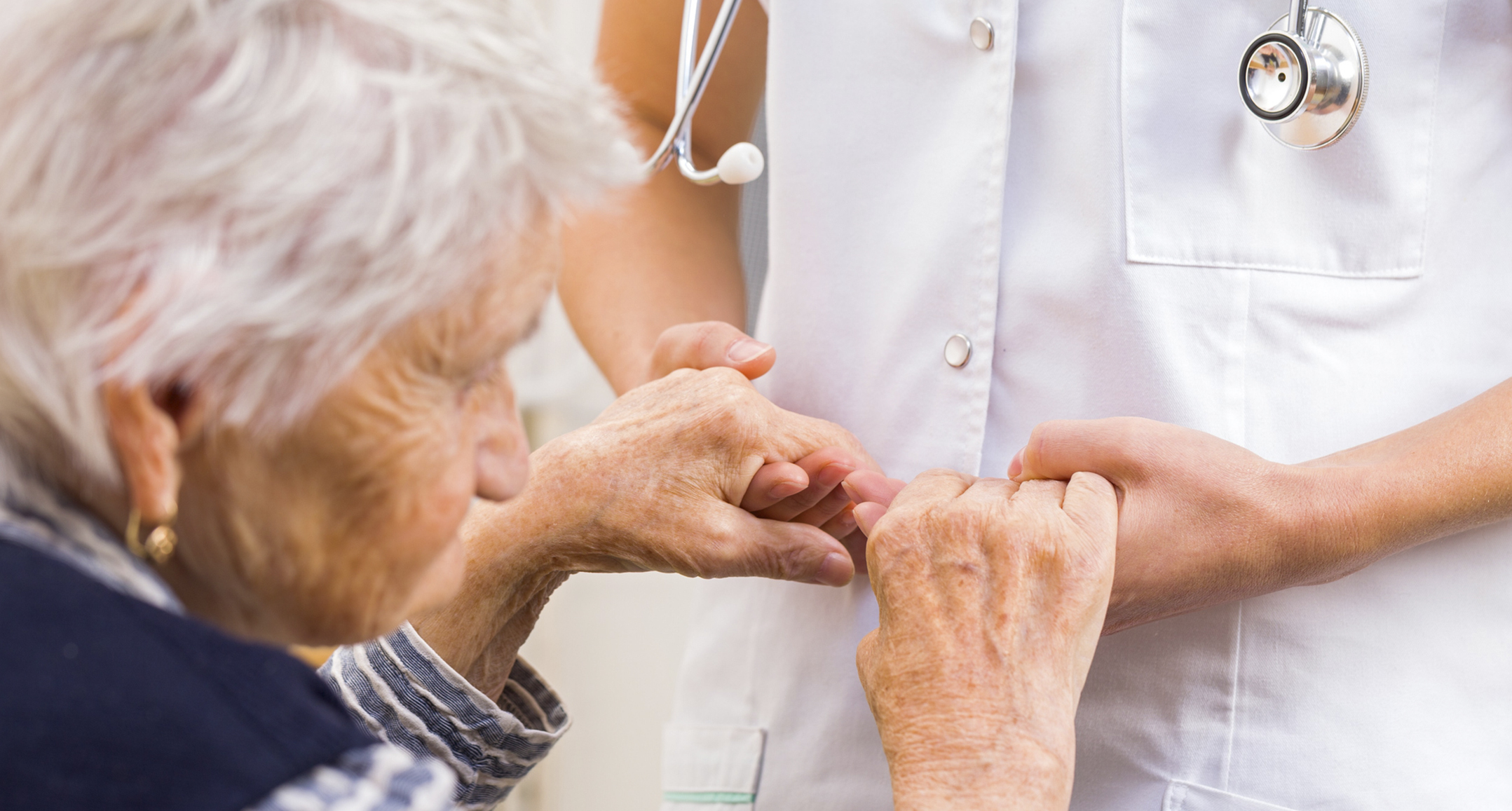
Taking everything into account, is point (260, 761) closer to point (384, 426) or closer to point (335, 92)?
point (384, 426)

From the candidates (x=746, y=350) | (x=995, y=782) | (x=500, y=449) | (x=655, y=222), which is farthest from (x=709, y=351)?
(x=995, y=782)

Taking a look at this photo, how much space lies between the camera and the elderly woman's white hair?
469mm

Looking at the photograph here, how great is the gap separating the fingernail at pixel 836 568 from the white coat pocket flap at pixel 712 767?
176 millimetres

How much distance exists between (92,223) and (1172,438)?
2.04 feet

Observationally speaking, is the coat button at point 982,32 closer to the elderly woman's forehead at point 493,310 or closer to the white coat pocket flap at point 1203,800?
the elderly woman's forehead at point 493,310

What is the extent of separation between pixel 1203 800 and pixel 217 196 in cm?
73

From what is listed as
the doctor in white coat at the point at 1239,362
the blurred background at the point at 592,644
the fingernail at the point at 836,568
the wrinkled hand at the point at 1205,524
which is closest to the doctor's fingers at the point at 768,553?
the fingernail at the point at 836,568

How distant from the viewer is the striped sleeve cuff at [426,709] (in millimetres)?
872

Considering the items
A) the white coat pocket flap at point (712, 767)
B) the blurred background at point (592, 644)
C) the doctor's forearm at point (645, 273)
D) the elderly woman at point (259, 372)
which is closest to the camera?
the elderly woman at point (259, 372)

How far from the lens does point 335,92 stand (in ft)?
1.65

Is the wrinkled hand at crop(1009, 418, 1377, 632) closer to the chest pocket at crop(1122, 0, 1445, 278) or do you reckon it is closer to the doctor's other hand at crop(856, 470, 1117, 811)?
the doctor's other hand at crop(856, 470, 1117, 811)

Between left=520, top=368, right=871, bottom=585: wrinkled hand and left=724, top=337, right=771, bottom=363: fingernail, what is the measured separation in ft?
0.15

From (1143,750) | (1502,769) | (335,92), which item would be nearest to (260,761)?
(335,92)

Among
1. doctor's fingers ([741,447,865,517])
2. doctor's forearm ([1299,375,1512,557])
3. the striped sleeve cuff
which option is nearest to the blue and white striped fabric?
the striped sleeve cuff
